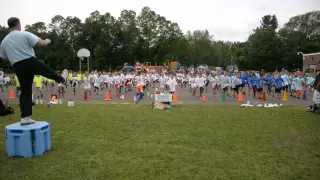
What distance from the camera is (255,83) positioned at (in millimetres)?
19547

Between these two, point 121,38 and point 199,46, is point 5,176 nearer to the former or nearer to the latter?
point 121,38

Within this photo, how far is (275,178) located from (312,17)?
87859mm

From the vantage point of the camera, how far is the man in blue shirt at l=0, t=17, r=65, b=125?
5.27 meters

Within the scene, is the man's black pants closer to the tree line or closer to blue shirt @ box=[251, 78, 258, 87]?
blue shirt @ box=[251, 78, 258, 87]

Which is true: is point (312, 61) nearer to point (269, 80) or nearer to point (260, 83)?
point (269, 80)

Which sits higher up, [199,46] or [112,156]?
[199,46]

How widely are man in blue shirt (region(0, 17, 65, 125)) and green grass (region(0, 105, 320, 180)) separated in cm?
122

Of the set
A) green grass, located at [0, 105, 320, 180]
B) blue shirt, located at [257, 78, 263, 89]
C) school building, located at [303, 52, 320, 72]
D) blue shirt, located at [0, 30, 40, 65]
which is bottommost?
green grass, located at [0, 105, 320, 180]

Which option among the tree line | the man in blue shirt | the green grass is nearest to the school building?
the tree line

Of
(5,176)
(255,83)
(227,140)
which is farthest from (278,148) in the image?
(255,83)

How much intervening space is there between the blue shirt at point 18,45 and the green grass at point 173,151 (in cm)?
199

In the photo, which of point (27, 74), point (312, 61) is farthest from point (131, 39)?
point (27, 74)

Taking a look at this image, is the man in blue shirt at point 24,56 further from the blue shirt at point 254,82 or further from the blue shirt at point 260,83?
the blue shirt at point 254,82

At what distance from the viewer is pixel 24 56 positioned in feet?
17.5
